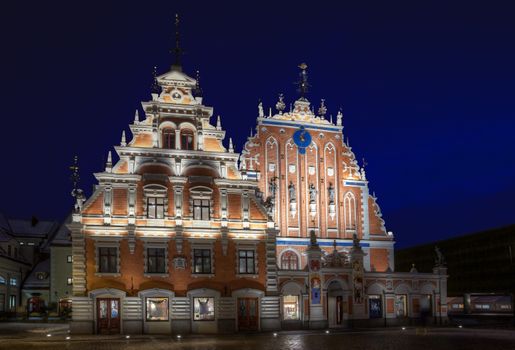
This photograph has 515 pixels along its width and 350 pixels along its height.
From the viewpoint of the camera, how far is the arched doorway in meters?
47.7

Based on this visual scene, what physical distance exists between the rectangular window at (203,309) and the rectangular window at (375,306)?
13463mm

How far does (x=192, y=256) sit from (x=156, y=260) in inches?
94.5

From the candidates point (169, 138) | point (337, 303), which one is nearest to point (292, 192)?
point (337, 303)

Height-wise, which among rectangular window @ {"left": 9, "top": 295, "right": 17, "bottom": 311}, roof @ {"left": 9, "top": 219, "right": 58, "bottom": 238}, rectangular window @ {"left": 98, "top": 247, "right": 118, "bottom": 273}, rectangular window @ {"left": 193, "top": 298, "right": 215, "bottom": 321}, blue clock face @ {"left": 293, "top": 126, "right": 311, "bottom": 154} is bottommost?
rectangular window @ {"left": 9, "top": 295, "right": 17, "bottom": 311}

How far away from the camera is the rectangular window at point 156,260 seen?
41.4 metres

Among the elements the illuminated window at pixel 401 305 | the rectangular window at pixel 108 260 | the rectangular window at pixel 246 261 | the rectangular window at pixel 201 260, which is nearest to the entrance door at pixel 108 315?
the rectangular window at pixel 108 260

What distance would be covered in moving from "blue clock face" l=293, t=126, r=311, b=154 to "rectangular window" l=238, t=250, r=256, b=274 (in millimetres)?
17346

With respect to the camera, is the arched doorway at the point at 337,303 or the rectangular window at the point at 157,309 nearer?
the rectangular window at the point at 157,309

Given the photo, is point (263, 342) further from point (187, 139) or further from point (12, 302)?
point (12, 302)

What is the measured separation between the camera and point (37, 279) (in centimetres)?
7538

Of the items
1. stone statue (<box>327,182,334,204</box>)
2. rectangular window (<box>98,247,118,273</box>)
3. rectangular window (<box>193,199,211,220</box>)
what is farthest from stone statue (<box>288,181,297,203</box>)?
rectangular window (<box>98,247,118,273</box>)

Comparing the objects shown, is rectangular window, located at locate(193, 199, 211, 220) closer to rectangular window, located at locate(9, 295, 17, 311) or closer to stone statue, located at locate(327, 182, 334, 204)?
stone statue, located at locate(327, 182, 334, 204)

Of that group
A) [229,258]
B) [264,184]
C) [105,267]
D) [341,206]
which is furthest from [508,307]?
[105,267]

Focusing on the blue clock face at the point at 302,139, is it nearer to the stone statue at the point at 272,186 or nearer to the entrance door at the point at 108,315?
the stone statue at the point at 272,186
